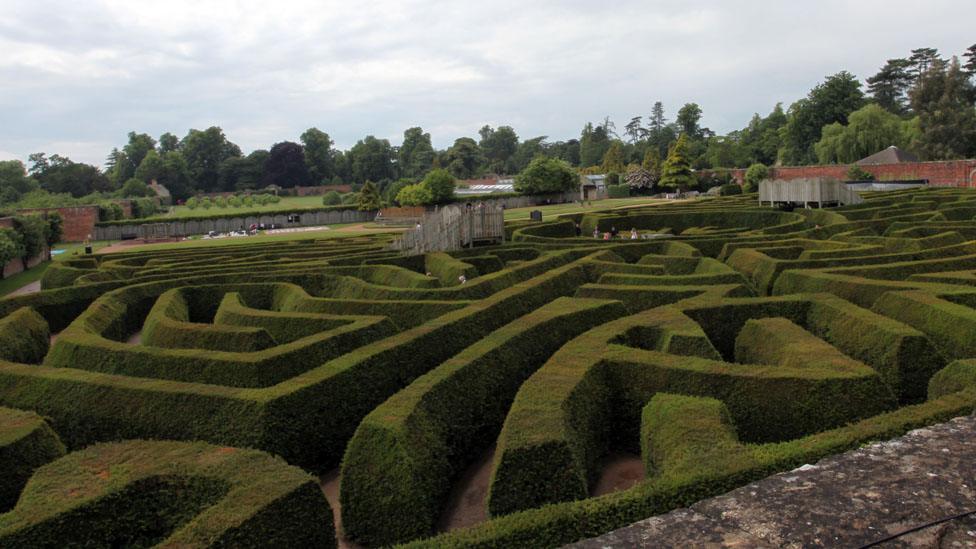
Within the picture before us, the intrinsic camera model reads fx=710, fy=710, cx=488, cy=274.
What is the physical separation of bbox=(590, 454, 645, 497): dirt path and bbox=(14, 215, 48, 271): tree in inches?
1570

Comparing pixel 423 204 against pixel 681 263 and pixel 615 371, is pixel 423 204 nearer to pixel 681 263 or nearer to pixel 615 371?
pixel 681 263

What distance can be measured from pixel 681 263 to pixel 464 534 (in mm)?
15626

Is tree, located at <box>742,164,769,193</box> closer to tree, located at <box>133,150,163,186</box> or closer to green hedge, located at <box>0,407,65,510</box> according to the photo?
green hedge, located at <box>0,407,65,510</box>

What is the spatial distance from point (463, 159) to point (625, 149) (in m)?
37.4

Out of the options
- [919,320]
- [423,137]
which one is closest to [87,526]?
[919,320]

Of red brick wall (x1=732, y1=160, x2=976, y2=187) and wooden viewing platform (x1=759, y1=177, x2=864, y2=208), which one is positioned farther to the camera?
red brick wall (x1=732, y1=160, x2=976, y2=187)

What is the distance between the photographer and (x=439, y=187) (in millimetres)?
72562

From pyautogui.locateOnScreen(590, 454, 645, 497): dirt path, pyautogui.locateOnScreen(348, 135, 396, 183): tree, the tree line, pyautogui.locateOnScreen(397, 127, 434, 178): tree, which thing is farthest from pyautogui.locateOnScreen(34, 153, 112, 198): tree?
pyautogui.locateOnScreen(590, 454, 645, 497): dirt path

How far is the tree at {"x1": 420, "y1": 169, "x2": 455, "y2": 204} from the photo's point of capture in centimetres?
7238

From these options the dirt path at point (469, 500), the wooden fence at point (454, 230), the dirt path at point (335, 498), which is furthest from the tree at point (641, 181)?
the dirt path at point (335, 498)

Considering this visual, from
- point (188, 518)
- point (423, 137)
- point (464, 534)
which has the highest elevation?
point (423, 137)

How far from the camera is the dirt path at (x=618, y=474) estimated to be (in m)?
9.77

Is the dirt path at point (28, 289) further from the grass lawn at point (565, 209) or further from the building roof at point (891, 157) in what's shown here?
the building roof at point (891, 157)

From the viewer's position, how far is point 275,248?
1220 inches
